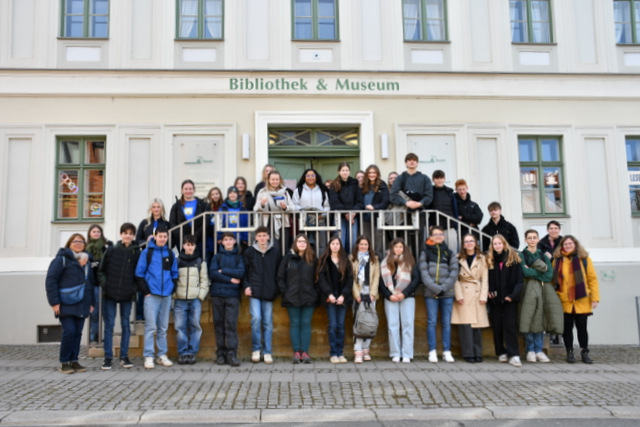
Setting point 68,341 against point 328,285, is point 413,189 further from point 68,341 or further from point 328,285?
point 68,341

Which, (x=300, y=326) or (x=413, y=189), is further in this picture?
(x=413, y=189)

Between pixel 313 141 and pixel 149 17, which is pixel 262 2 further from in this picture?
pixel 313 141

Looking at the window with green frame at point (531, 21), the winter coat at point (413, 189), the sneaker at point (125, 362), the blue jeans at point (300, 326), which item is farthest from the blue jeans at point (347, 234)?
the window with green frame at point (531, 21)

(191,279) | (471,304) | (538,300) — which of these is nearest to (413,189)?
(471,304)

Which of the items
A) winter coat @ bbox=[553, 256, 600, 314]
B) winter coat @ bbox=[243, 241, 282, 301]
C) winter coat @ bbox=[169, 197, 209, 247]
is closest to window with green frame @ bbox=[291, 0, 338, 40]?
winter coat @ bbox=[169, 197, 209, 247]

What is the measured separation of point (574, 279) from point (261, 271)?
456 cm

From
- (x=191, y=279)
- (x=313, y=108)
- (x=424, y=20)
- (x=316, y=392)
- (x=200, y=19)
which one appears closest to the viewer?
(x=316, y=392)

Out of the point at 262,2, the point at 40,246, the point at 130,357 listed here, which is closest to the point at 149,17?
the point at 262,2

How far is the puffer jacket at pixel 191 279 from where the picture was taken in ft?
25.0

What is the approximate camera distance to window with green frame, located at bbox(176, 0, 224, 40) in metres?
10.9

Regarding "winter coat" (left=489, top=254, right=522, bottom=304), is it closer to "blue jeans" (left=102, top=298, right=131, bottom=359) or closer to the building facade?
the building facade

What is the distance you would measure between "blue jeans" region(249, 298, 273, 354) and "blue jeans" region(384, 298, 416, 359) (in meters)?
1.68

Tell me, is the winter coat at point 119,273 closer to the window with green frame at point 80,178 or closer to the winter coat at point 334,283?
the winter coat at point 334,283

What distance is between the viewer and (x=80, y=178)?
34.8 feet
